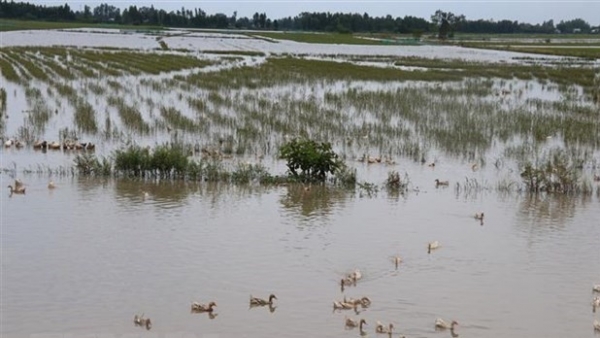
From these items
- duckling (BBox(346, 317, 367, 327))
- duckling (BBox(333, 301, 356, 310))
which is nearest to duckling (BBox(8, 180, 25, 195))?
duckling (BBox(333, 301, 356, 310))

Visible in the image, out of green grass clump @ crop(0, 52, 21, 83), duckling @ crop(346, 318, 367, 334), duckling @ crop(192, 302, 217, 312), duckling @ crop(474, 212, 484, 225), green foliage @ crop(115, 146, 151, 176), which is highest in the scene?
green grass clump @ crop(0, 52, 21, 83)

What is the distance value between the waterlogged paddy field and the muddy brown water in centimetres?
3

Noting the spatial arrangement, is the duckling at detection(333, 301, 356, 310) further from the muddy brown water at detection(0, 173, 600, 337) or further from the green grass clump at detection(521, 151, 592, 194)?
the green grass clump at detection(521, 151, 592, 194)

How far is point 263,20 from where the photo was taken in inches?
5807

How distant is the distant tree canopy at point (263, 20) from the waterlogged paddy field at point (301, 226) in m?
89.5

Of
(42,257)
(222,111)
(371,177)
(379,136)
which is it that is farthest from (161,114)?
(42,257)

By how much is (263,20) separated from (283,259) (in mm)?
141120

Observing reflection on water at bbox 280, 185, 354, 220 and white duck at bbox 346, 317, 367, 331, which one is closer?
white duck at bbox 346, 317, 367, 331

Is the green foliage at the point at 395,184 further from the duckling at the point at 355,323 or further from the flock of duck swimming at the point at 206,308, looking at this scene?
the duckling at the point at 355,323

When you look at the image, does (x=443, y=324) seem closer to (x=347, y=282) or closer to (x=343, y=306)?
(x=343, y=306)

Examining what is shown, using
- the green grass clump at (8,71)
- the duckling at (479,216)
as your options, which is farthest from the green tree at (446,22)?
the duckling at (479,216)

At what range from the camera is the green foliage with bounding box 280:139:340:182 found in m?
12.6

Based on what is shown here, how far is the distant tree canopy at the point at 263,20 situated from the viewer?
119875 mm

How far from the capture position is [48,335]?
6.59 m
